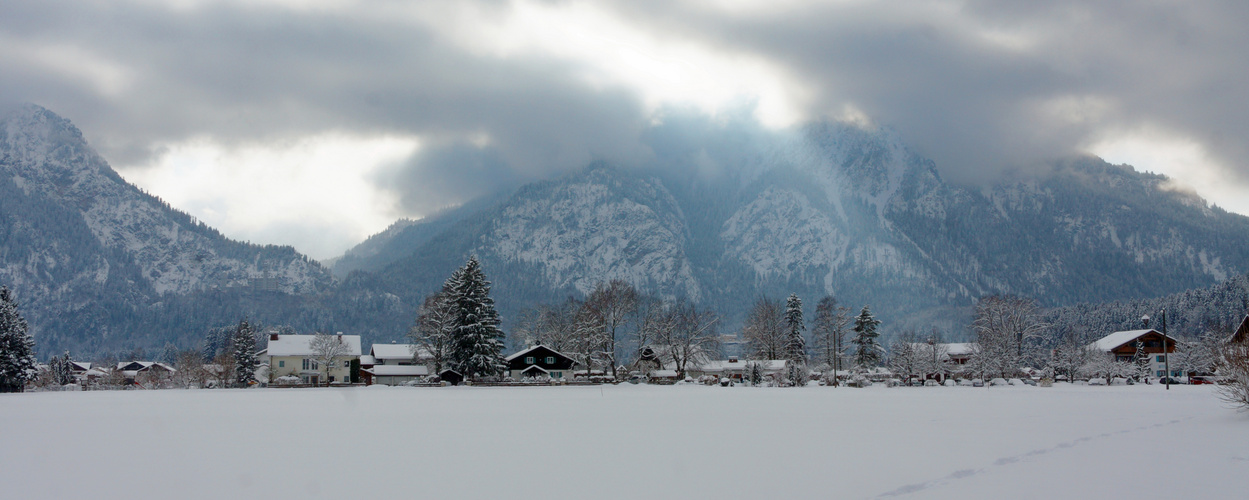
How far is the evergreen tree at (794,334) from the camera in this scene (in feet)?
311

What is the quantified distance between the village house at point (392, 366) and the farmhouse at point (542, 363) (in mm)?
11732

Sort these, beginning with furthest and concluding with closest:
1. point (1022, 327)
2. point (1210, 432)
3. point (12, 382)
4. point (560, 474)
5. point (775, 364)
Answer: point (775, 364) → point (1022, 327) → point (12, 382) → point (1210, 432) → point (560, 474)

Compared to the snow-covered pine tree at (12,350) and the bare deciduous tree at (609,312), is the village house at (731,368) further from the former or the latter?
the snow-covered pine tree at (12,350)

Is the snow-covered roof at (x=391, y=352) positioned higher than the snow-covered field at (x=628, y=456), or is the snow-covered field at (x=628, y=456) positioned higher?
the snow-covered field at (x=628, y=456)

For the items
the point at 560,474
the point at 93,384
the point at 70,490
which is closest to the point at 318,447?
the point at 70,490

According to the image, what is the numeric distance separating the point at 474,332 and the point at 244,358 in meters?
37.3

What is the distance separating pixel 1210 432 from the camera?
21641 millimetres

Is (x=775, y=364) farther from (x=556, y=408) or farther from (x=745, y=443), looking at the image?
(x=745, y=443)

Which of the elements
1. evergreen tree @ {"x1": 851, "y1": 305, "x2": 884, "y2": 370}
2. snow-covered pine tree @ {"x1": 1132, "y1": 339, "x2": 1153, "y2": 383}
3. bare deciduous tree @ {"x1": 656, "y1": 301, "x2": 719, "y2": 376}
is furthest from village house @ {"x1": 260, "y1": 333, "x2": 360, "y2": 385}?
snow-covered pine tree @ {"x1": 1132, "y1": 339, "x2": 1153, "y2": 383}

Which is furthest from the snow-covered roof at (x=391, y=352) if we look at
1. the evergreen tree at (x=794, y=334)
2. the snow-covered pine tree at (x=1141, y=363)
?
the snow-covered pine tree at (x=1141, y=363)

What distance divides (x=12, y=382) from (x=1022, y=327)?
101 m

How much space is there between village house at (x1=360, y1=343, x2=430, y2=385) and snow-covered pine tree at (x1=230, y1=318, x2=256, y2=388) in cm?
1378

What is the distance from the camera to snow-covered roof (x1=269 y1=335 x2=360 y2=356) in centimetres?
10394

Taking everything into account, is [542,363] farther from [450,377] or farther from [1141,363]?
[1141,363]
